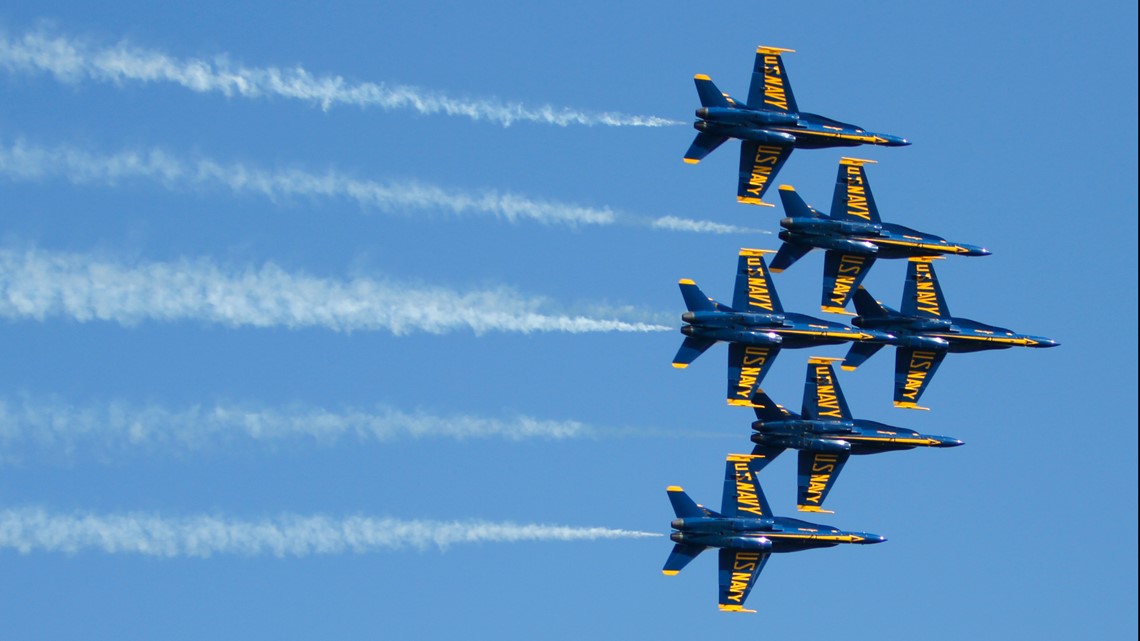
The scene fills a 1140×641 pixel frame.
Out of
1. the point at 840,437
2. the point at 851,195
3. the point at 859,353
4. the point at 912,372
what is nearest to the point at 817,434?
the point at 840,437

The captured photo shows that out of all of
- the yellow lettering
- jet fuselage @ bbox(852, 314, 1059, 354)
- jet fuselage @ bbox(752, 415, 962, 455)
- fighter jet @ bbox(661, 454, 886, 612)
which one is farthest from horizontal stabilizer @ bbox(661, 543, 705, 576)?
the yellow lettering

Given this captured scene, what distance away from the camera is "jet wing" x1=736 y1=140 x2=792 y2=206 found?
181875 millimetres

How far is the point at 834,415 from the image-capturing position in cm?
18362

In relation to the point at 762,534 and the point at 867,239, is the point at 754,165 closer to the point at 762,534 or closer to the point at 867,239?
the point at 867,239

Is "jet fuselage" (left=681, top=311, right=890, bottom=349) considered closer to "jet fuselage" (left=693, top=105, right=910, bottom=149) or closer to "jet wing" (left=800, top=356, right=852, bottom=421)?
"jet wing" (left=800, top=356, right=852, bottom=421)

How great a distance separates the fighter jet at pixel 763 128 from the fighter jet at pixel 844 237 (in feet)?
4.85

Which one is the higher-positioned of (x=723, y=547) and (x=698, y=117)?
(x=698, y=117)

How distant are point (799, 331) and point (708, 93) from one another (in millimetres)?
12650

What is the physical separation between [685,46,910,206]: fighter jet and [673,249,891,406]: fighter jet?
4094 millimetres

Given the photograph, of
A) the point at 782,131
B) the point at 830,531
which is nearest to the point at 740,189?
the point at 782,131

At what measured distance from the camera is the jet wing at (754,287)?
593ft

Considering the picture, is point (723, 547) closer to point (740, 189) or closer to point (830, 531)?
point (830, 531)

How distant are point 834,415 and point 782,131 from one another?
571 inches

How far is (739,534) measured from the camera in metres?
180
